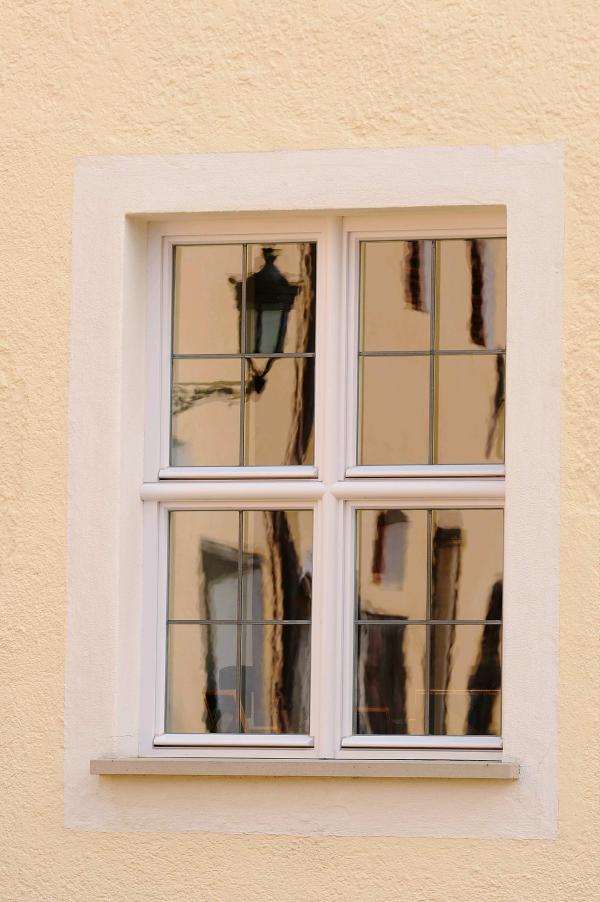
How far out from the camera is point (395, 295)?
5.64 m

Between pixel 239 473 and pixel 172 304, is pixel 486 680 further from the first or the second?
pixel 172 304

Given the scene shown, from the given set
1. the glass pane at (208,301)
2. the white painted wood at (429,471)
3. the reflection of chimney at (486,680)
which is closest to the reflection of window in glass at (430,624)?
the reflection of chimney at (486,680)

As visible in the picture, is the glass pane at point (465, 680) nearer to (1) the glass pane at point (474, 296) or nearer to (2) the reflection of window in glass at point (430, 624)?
(2) the reflection of window in glass at point (430, 624)

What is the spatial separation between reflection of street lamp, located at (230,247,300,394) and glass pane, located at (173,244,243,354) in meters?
0.05

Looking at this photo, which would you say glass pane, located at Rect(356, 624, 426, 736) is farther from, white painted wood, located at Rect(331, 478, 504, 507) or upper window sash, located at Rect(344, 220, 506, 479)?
upper window sash, located at Rect(344, 220, 506, 479)

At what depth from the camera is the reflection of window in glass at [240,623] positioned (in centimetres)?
560

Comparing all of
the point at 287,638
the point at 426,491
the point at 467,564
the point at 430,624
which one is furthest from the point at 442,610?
the point at 287,638

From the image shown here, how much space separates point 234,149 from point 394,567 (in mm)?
1542

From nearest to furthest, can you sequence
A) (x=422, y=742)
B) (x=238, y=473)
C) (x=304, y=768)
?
1. (x=304, y=768)
2. (x=422, y=742)
3. (x=238, y=473)

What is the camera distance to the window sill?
206 inches

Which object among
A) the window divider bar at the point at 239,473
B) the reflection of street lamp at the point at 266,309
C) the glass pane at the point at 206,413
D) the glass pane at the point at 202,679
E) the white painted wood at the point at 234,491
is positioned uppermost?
the reflection of street lamp at the point at 266,309

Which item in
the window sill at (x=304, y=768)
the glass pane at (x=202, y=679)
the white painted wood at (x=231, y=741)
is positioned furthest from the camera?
the glass pane at (x=202, y=679)

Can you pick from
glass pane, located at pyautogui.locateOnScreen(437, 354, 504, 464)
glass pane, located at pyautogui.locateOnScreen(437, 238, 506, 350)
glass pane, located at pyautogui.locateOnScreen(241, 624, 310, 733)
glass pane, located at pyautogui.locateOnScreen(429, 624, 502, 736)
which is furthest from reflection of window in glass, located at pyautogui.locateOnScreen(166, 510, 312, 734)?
glass pane, located at pyautogui.locateOnScreen(437, 238, 506, 350)

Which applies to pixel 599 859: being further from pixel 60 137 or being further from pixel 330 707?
pixel 60 137
